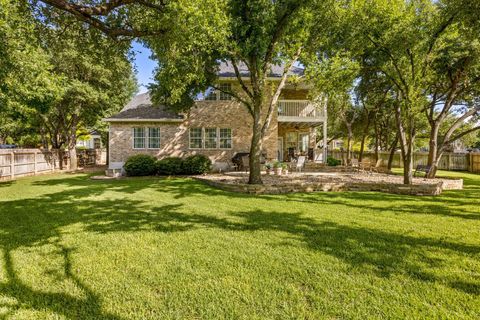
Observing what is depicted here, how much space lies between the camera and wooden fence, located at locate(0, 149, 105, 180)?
13.8 m

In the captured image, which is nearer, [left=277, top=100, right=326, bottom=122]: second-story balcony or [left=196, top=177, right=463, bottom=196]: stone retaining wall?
[left=196, top=177, right=463, bottom=196]: stone retaining wall

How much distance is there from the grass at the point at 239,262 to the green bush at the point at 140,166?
7.80 meters

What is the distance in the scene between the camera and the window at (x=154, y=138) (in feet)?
57.3

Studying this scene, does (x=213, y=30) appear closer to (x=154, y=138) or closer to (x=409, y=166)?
(x=409, y=166)

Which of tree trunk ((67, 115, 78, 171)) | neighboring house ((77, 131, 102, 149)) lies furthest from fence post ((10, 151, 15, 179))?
neighboring house ((77, 131, 102, 149))

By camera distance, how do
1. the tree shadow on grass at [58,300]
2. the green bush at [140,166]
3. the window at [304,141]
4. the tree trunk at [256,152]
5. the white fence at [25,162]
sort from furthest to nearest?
the window at [304,141] → the green bush at [140,166] → the white fence at [25,162] → the tree trunk at [256,152] → the tree shadow on grass at [58,300]

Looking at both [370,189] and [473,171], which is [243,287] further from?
[473,171]

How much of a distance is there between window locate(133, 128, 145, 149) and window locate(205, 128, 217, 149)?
14.2ft

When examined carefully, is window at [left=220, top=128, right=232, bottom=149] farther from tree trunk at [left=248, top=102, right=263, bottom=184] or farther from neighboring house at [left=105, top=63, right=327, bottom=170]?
tree trunk at [left=248, top=102, right=263, bottom=184]

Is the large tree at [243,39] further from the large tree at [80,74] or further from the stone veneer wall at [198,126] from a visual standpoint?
the stone veneer wall at [198,126]

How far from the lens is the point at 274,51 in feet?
35.2

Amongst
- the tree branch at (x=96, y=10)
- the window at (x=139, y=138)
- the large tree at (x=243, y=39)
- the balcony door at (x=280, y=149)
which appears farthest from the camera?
the balcony door at (x=280, y=149)

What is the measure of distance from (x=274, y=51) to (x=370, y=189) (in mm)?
7038

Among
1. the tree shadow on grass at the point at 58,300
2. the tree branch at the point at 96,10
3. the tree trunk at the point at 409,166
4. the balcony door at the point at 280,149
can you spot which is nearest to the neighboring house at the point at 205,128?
the balcony door at the point at 280,149
